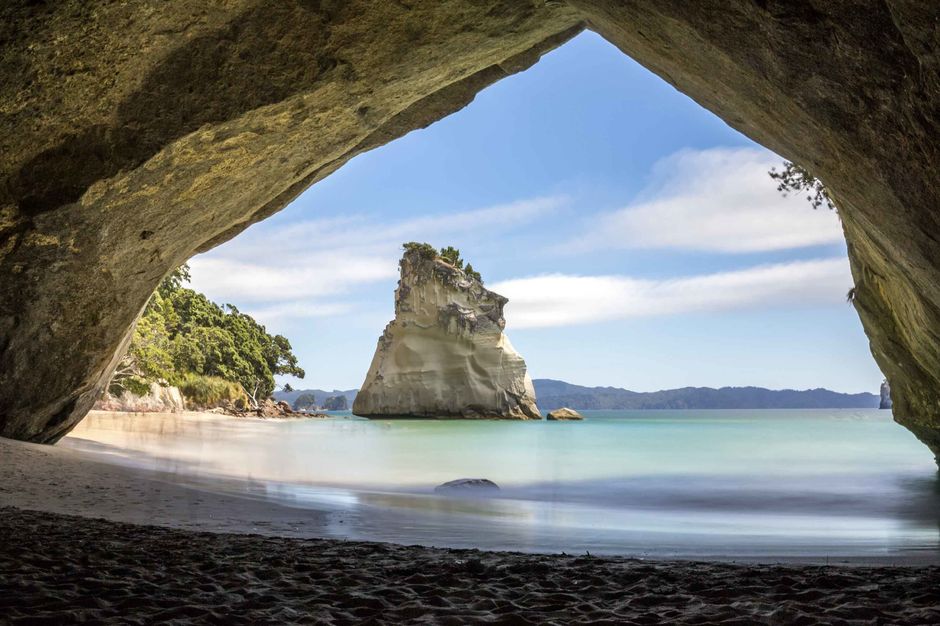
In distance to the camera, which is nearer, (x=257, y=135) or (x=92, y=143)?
(x=92, y=143)

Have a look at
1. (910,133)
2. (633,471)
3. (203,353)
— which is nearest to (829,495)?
(633,471)

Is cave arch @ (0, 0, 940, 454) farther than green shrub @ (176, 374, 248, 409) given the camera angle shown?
No

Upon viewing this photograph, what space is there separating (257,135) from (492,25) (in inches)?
116

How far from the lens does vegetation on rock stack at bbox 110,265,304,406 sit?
141 feet

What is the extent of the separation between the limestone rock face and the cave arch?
161ft

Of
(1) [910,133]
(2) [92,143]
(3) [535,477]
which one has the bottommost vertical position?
(3) [535,477]

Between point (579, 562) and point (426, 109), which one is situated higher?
point (426, 109)

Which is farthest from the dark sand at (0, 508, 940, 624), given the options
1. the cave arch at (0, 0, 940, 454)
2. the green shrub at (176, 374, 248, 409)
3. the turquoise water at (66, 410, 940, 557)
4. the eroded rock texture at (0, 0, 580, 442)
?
the green shrub at (176, 374, 248, 409)

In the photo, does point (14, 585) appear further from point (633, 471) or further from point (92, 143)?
point (633, 471)

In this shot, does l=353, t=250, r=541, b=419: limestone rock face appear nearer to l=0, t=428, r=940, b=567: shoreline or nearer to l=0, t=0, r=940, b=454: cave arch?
l=0, t=0, r=940, b=454: cave arch

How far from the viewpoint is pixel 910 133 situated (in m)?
3.90

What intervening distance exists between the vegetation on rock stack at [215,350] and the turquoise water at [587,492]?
15.8m

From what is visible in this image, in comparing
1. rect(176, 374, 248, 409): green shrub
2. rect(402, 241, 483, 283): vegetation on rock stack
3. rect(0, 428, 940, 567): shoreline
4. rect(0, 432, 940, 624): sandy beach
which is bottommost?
rect(0, 428, 940, 567): shoreline

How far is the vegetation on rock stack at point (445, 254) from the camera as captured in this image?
202 ft
